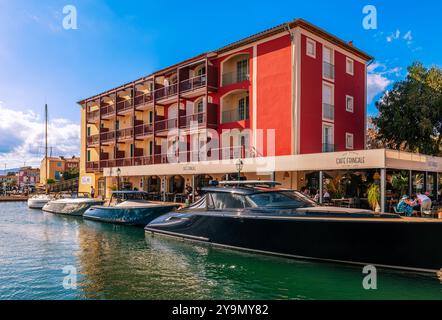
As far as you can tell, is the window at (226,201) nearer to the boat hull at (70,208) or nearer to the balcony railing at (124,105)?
the boat hull at (70,208)

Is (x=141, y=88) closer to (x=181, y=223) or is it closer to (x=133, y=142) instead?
(x=133, y=142)

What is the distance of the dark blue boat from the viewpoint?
60.0ft

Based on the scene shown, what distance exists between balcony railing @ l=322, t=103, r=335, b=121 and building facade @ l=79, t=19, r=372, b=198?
0.23ft

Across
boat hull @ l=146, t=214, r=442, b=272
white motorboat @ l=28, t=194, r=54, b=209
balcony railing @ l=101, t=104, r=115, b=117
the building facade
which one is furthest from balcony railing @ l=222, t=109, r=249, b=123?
white motorboat @ l=28, t=194, r=54, b=209

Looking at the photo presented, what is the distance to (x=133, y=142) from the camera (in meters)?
33.7

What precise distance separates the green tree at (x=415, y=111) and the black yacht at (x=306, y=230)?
58.2 ft

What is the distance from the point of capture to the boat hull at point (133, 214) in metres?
18.3

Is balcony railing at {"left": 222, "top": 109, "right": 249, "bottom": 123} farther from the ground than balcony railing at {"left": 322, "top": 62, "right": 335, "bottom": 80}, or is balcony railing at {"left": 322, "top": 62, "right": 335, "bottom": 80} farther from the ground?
balcony railing at {"left": 322, "top": 62, "right": 335, "bottom": 80}

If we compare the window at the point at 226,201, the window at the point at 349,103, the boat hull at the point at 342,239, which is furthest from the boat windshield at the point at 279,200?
the window at the point at 349,103

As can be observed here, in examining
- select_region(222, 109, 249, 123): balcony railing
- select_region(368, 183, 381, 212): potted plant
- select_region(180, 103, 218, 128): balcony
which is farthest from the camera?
select_region(222, 109, 249, 123): balcony railing

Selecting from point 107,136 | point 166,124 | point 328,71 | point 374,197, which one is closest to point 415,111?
point 328,71

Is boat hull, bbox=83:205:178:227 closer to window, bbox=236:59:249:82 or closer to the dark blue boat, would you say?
the dark blue boat
